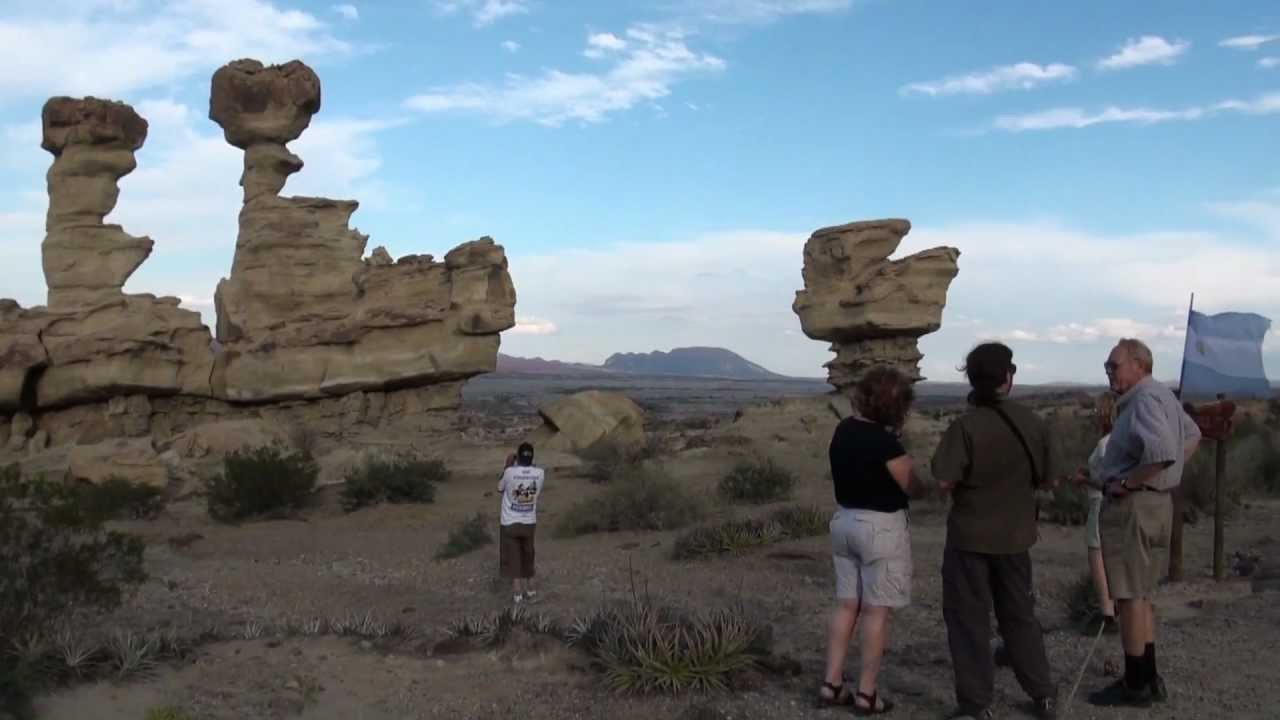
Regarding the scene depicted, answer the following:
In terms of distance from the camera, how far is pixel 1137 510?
5.36 metres

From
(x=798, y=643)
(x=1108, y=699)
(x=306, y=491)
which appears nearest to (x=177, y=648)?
(x=798, y=643)

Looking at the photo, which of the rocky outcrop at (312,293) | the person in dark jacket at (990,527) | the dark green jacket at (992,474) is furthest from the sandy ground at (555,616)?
the rocky outcrop at (312,293)

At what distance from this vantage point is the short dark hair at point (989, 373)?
16.6 feet

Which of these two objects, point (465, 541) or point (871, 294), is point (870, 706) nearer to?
point (465, 541)

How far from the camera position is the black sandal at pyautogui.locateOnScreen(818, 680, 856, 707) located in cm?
547

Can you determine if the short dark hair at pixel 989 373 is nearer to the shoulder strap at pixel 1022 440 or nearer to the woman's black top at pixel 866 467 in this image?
the shoulder strap at pixel 1022 440

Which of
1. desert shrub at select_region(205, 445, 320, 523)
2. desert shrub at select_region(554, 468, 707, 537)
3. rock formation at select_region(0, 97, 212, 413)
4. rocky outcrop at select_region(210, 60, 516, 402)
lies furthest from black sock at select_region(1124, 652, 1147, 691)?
rock formation at select_region(0, 97, 212, 413)

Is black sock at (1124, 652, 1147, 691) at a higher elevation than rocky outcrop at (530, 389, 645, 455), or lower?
lower

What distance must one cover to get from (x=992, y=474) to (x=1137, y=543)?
96 centimetres

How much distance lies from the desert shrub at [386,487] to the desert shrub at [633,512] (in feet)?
13.1

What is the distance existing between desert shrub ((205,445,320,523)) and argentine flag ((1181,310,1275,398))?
45.2 ft

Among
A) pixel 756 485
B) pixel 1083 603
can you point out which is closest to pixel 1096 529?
pixel 1083 603

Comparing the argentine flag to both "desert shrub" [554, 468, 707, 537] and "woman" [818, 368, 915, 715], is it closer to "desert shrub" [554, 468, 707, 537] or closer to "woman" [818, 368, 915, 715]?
"woman" [818, 368, 915, 715]

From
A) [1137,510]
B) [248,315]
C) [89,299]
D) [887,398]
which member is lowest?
[1137,510]
